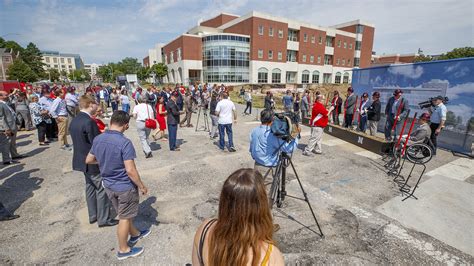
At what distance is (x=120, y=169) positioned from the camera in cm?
256

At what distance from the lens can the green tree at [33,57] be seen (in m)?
69.9

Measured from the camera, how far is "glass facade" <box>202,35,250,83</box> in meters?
43.5

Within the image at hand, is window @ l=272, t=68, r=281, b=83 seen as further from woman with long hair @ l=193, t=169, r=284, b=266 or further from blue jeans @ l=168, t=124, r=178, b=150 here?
woman with long hair @ l=193, t=169, r=284, b=266

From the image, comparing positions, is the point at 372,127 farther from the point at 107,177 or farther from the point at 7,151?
the point at 7,151

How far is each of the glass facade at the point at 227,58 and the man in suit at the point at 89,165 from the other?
1687 inches

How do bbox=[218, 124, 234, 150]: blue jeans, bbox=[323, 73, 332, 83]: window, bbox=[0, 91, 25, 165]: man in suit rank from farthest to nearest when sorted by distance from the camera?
bbox=[323, 73, 332, 83]: window, bbox=[218, 124, 234, 150]: blue jeans, bbox=[0, 91, 25, 165]: man in suit

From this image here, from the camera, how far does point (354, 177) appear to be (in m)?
5.24

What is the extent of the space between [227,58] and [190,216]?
43.4m

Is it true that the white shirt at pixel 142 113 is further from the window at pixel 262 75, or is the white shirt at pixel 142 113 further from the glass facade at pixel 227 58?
the window at pixel 262 75

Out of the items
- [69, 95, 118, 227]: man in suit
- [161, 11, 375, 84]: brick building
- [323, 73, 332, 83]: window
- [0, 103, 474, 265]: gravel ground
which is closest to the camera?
[0, 103, 474, 265]: gravel ground

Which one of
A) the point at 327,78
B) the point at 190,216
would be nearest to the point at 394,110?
the point at 190,216

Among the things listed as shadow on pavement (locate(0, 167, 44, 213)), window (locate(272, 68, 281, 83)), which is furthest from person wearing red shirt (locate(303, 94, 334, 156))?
window (locate(272, 68, 281, 83))

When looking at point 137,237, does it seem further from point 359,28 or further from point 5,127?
point 359,28

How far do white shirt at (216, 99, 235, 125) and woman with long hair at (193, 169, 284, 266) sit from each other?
5.54 meters
